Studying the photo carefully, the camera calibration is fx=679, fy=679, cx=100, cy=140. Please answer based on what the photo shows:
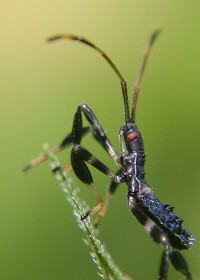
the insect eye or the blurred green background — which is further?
the blurred green background

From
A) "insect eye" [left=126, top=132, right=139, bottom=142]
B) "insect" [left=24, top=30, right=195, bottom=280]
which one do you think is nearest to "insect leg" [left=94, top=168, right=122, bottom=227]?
"insect" [left=24, top=30, right=195, bottom=280]

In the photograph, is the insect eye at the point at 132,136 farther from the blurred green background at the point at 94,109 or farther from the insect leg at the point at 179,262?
the blurred green background at the point at 94,109

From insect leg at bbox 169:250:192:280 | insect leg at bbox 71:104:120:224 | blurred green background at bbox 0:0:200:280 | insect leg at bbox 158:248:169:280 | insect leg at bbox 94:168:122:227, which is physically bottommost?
insect leg at bbox 158:248:169:280

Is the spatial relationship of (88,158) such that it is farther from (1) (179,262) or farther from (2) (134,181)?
(1) (179,262)

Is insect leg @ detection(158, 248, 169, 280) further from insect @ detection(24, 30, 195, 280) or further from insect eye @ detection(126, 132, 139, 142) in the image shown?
insect eye @ detection(126, 132, 139, 142)

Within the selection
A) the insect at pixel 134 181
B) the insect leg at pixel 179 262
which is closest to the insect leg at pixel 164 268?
the insect at pixel 134 181

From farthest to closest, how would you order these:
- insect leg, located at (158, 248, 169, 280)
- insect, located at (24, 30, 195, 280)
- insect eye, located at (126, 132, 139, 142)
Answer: insect eye, located at (126, 132, 139, 142)
insect, located at (24, 30, 195, 280)
insect leg, located at (158, 248, 169, 280)

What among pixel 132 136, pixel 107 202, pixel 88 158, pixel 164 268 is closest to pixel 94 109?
pixel 132 136
